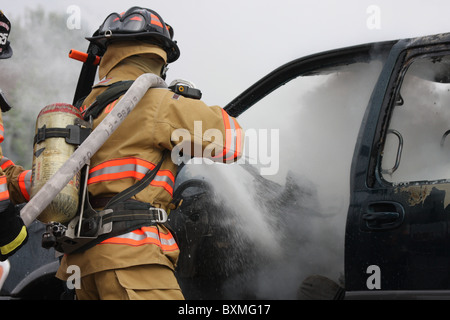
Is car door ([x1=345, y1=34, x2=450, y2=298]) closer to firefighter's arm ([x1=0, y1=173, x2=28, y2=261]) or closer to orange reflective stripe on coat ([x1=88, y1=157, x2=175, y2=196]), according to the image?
orange reflective stripe on coat ([x1=88, y1=157, x2=175, y2=196])

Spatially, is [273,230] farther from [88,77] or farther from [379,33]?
[88,77]

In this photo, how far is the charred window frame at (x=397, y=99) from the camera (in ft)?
8.45

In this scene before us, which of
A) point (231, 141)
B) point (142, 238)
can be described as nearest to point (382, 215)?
point (231, 141)

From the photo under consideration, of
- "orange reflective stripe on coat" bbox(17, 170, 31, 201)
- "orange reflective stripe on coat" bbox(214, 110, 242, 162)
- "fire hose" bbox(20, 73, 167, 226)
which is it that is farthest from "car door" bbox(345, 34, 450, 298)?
"orange reflective stripe on coat" bbox(17, 170, 31, 201)

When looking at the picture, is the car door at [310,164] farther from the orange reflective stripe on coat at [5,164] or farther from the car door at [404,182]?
the orange reflective stripe on coat at [5,164]

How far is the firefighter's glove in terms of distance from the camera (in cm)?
234

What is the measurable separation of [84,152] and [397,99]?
1.39 metres

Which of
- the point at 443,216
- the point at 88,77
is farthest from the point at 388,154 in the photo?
the point at 88,77

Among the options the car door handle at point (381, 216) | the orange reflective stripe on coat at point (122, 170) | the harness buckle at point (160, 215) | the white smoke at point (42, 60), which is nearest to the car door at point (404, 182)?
the car door handle at point (381, 216)

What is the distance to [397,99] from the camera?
2688 mm

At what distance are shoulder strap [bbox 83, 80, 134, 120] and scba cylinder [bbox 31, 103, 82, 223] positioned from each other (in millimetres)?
98

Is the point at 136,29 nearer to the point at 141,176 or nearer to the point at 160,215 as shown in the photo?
the point at 141,176
